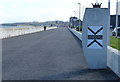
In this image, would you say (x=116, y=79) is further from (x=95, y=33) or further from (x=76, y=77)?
(x=95, y=33)

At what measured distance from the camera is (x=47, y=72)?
315 inches

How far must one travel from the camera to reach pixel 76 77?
7215 mm

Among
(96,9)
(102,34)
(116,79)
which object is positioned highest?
(96,9)

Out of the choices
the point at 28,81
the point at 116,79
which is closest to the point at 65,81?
the point at 28,81

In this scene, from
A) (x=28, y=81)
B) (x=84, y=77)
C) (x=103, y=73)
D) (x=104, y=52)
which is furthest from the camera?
(x=104, y=52)

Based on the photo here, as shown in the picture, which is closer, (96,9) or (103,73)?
(103,73)

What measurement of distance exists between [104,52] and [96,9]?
1.75m

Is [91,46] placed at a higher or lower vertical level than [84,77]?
higher

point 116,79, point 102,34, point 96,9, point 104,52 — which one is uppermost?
point 96,9

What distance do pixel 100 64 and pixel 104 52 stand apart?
52cm

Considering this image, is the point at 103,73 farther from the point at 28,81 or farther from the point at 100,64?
the point at 28,81

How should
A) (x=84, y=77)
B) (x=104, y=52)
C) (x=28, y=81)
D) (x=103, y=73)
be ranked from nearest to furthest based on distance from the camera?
1. (x=28, y=81)
2. (x=84, y=77)
3. (x=103, y=73)
4. (x=104, y=52)

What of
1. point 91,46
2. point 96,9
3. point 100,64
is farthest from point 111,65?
point 96,9

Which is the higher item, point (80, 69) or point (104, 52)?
point (104, 52)
